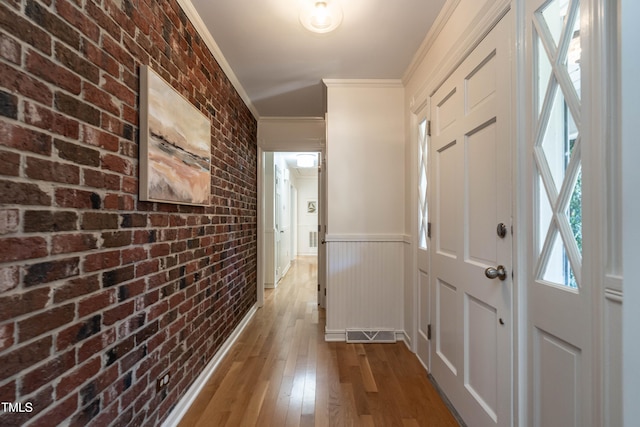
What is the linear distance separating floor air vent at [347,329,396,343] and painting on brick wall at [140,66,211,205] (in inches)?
67.4

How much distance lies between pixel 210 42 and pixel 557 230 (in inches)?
88.6

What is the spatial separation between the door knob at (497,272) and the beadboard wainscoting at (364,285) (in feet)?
4.40

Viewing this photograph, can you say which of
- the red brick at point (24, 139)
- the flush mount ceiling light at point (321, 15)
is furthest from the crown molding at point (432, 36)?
the red brick at point (24, 139)

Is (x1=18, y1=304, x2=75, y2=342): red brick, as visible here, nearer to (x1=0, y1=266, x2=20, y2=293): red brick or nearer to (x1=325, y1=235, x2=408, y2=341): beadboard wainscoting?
(x1=0, y1=266, x2=20, y2=293): red brick

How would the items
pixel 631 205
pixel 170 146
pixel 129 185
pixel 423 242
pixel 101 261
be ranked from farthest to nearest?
pixel 423 242 → pixel 170 146 → pixel 129 185 → pixel 101 261 → pixel 631 205

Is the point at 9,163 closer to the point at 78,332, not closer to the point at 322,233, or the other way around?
the point at 78,332

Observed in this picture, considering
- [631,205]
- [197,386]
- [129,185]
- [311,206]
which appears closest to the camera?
[631,205]

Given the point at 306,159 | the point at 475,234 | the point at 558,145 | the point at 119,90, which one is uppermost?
the point at 306,159

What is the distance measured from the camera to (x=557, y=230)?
0.93 metres

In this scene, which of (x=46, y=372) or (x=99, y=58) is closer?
(x=46, y=372)

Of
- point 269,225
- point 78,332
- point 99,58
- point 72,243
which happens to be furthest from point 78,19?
point 269,225

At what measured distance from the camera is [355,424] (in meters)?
1.52

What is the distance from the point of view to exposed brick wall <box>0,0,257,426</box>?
749mm

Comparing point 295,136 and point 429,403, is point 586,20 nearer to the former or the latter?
point 429,403
